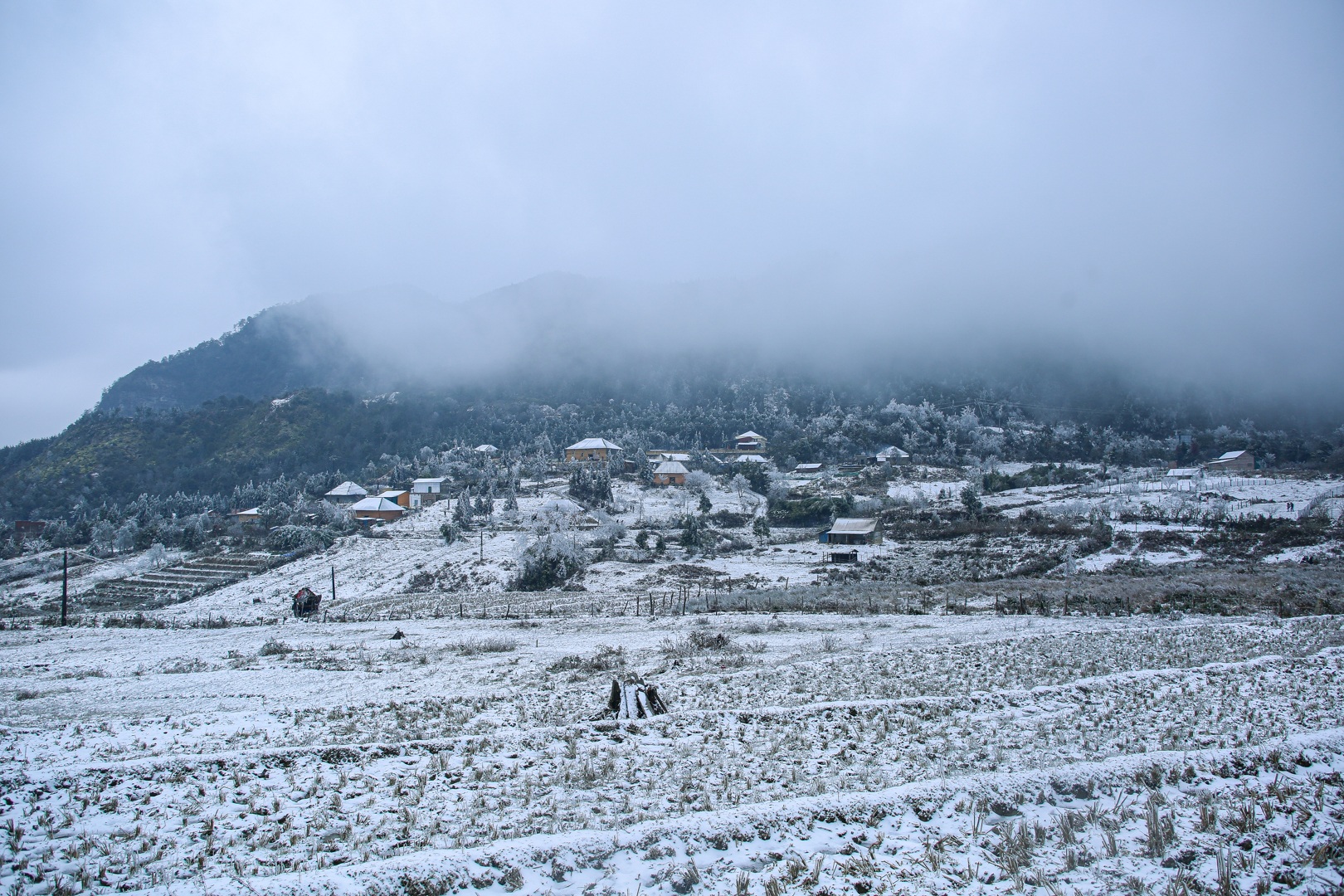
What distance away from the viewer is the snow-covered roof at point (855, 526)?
45906mm

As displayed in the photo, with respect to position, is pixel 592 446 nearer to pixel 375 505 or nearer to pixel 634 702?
pixel 375 505

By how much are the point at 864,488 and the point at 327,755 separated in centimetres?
5970

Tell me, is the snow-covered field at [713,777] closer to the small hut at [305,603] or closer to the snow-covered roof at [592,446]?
the small hut at [305,603]

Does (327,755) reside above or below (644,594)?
above

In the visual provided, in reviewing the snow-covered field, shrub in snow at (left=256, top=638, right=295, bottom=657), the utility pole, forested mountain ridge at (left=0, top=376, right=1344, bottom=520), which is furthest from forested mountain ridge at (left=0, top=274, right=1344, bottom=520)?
the snow-covered field

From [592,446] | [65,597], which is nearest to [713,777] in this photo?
[65,597]

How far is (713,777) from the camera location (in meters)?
8.16

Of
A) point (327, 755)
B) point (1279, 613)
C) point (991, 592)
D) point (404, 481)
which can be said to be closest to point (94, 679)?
point (327, 755)

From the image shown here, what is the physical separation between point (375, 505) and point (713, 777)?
63.9m

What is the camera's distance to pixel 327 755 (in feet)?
29.8

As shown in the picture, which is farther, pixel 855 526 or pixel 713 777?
pixel 855 526

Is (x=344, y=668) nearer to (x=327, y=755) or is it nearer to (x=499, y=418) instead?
(x=327, y=755)

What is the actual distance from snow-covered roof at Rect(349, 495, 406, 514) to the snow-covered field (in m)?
50.1

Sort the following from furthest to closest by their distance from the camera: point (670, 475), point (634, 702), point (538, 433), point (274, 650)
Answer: point (538, 433), point (670, 475), point (274, 650), point (634, 702)
